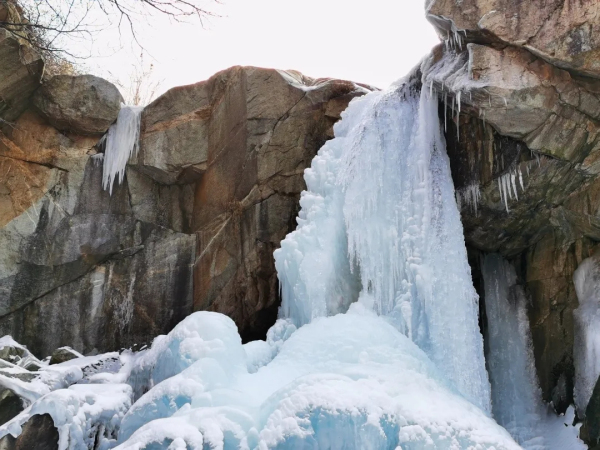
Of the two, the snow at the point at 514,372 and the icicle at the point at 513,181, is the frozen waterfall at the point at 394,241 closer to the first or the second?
the icicle at the point at 513,181

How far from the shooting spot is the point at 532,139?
640cm

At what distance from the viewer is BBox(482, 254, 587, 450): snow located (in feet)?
22.7

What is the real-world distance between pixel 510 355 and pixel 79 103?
6.26 meters

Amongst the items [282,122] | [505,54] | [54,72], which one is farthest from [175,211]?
[505,54]

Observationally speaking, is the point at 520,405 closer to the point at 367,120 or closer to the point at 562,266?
the point at 562,266

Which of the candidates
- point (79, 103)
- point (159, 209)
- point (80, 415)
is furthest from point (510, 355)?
point (79, 103)

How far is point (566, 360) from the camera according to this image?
7.20 metres

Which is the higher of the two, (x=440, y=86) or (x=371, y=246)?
(x=440, y=86)

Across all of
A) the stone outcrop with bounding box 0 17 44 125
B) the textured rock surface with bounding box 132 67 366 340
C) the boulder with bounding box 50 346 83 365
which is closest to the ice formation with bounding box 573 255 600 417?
the textured rock surface with bounding box 132 67 366 340

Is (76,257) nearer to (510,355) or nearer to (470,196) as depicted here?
(470,196)

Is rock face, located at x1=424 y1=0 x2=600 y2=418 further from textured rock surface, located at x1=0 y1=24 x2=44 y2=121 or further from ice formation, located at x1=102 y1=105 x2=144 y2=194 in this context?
textured rock surface, located at x1=0 y1=24 x2=44 y2=121

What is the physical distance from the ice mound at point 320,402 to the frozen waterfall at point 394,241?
16.0 inches

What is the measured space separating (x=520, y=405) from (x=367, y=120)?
3.52m

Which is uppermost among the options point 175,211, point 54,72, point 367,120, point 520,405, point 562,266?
point 54,72
